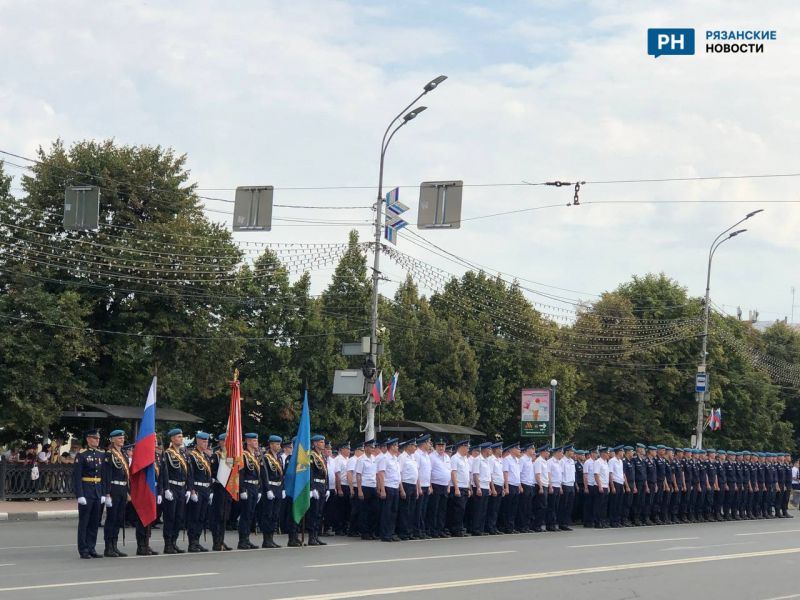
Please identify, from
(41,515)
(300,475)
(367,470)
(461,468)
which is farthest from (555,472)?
(41,515)

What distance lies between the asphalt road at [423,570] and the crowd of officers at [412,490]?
2.38ft

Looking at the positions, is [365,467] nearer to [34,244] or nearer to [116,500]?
[116,500]

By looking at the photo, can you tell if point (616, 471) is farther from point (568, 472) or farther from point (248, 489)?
point (248, 489)

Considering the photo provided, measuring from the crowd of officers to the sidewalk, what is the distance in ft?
19.8

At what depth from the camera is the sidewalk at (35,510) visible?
24.2 m

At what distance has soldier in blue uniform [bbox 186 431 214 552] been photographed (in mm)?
16594

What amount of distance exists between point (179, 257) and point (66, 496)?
8.61m

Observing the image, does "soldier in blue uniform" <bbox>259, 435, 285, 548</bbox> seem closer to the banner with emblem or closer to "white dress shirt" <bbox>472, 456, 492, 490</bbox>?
the banner with emblem

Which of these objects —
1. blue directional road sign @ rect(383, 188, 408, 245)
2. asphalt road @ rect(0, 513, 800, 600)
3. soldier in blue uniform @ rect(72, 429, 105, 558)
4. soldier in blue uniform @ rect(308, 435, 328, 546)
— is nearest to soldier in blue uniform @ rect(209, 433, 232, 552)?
asphalt road @ rect(0, 513, 800, 600)

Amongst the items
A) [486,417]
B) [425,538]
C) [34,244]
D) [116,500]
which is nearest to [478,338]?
[486,417]

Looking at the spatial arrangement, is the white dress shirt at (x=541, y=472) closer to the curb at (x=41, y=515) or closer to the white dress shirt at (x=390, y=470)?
the white dress shirt at (x=390, y=470)

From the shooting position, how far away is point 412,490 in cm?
2031

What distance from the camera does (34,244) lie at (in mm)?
33531

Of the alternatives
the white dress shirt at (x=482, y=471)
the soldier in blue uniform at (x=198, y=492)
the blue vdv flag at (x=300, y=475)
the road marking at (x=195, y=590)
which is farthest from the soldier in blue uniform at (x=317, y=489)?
the road marking at (x=195, y=590)
